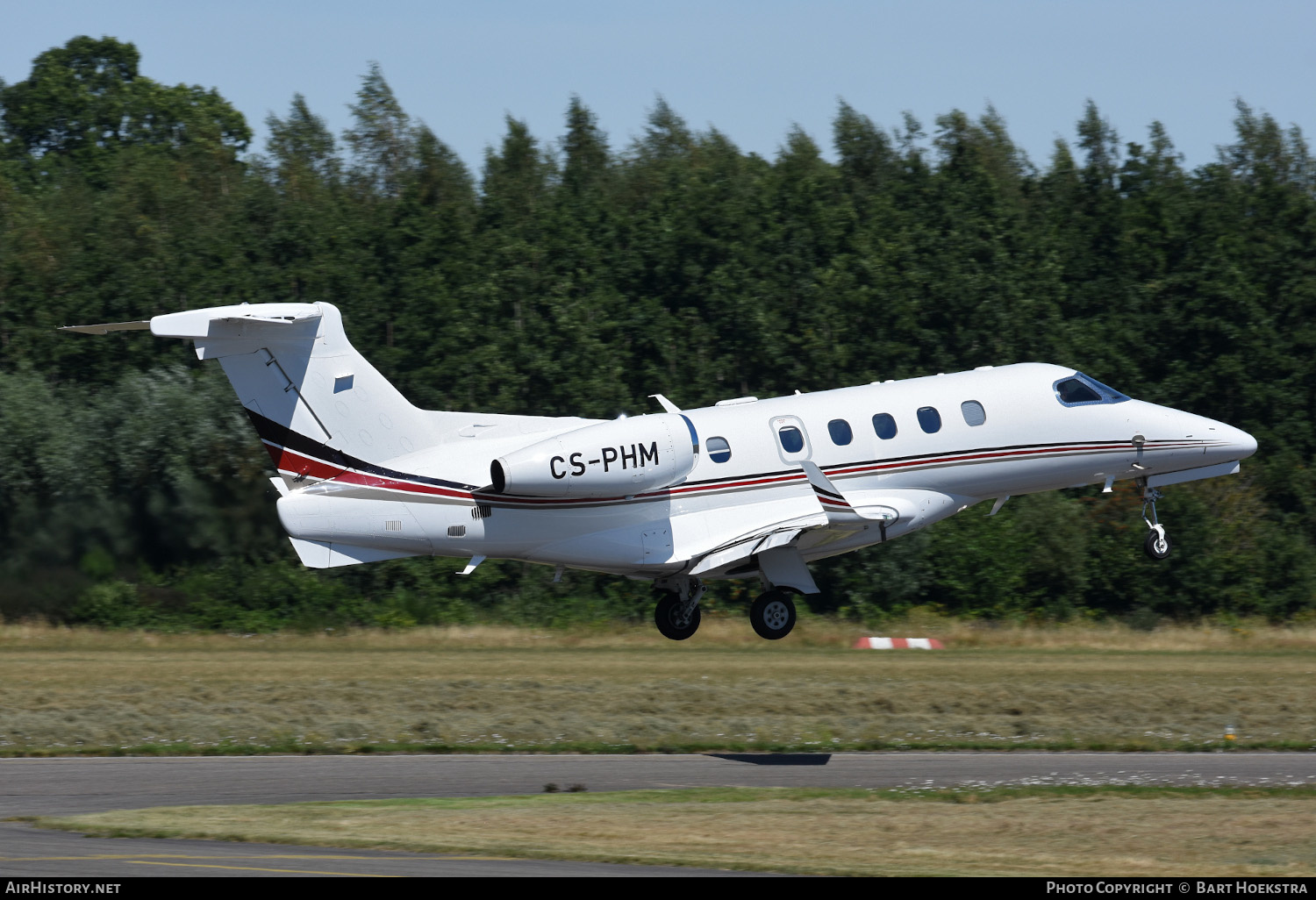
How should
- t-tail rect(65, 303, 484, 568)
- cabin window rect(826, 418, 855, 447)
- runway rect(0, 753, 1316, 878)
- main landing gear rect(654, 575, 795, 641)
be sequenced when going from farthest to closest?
1. main landing gear rect(654, 575, 795, 641)
2. cabin window rect(826, 418, 855, 447)
3. t-tail rect(65, 303, 484, 568)
4. runway rect(0, 753, 1316, 878)

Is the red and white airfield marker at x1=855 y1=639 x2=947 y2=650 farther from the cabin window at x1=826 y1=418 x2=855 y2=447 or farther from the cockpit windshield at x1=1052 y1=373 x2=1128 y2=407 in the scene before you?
the cabin window at x1=826 y1=418 x2=855 y2=447

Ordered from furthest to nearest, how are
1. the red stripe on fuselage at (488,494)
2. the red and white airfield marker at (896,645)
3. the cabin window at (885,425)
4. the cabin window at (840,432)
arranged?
the red and white airfield marker at (896,645)
the cabin window at (885,425)
the cabin window at (840,432)
the red stripe on fuselage at (488,494)

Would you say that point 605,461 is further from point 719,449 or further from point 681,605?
point 681,605

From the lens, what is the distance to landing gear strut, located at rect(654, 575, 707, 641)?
26.9 meters

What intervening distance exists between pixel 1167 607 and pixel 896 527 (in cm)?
2189

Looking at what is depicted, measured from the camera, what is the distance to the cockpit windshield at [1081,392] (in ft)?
90.2

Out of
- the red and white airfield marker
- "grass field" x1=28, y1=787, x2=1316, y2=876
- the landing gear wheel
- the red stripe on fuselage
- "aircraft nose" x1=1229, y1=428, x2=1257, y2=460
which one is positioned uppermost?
the red stripe on fuselage

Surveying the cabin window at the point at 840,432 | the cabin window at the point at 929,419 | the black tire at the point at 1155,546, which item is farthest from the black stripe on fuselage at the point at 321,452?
the black tire at the point at 1155,546

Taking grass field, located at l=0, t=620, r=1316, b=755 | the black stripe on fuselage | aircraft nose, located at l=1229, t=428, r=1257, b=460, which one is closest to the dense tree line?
grass field, located at l=0, t=620, r=1316, b=755

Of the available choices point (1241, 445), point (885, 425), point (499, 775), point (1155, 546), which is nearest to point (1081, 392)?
point (1155, 546)

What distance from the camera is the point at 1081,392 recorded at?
2772 cm

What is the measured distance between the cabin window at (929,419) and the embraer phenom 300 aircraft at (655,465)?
0.03 meters

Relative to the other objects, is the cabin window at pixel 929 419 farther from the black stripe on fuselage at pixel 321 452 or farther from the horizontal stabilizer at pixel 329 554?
the horizontal stabilizer at pixel 329 554

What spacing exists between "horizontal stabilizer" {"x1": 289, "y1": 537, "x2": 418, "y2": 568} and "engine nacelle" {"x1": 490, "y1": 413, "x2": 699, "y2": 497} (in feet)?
7.37
